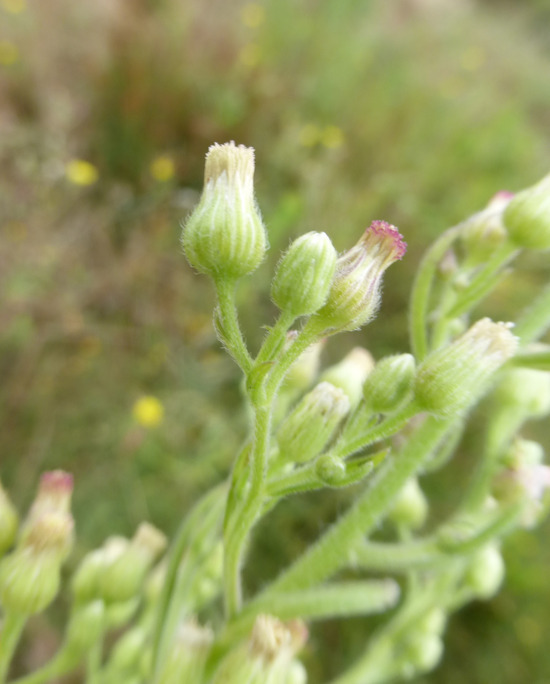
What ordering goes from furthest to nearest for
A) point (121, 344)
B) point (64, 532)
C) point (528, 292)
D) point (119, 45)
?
point (119, 45) < point (528, 292) < point (121, 344) < point (64, 532)

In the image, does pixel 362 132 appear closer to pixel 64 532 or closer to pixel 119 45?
pixel 119 45

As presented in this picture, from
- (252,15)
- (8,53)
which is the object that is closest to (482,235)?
(8,53)

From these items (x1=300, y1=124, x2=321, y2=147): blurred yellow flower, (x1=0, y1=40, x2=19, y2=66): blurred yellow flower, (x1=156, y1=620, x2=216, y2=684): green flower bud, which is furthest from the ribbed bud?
(x1=0, y1=40, x2=19, y2=66): blurred yellow flower

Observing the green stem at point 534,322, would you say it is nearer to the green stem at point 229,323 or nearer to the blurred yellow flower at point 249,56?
the green stem at point 229,323

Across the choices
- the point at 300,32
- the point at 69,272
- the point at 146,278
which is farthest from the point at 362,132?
the point at 69,272

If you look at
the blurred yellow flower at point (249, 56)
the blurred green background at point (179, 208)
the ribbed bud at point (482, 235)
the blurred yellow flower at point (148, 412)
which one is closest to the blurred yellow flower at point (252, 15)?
the blurred green background at point (179, 208)

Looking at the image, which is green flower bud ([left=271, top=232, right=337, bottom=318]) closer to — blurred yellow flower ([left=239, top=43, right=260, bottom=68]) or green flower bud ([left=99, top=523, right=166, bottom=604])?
green flower bud ([left=99, top=523, right=166, bottom=604])

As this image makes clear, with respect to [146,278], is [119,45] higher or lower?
higher

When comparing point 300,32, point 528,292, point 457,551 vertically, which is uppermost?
point 300,32
